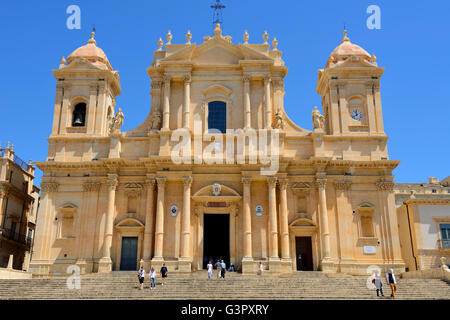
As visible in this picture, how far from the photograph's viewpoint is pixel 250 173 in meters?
29.7

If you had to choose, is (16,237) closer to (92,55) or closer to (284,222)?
(92,55)

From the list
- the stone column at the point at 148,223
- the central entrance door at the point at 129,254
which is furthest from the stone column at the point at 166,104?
the central entrance door at the point at 129,254

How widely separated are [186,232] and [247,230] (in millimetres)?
3727

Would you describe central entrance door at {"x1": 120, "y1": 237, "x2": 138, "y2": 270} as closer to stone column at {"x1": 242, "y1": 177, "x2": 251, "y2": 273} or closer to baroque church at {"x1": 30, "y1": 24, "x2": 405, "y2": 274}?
baroque church at {"x1": 30, "y1": 24, "x2": 405, "y2": 274}

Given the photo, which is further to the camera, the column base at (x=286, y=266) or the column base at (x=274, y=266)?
the column base at (x=286, y=266)

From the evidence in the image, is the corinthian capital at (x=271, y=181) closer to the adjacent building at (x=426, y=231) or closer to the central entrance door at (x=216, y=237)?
the central entrance door at (x=216, y=237)

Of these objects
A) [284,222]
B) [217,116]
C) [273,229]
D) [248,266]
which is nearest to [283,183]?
→ [284,222]

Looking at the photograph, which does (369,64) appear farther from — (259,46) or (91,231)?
(91,231)

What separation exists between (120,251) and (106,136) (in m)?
7.85

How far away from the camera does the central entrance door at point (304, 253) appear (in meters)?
29.8

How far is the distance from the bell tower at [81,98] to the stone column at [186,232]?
300 inches

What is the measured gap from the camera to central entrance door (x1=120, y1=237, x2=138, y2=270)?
2972 cm

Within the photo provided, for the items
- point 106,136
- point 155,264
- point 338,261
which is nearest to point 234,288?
point 155,264

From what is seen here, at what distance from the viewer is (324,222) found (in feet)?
96.0
